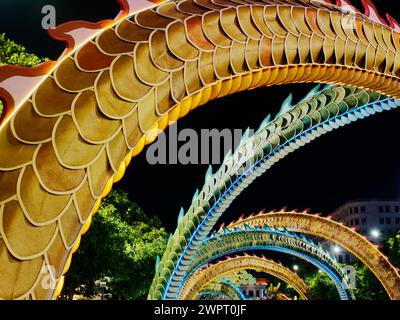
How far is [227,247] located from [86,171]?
15755mm

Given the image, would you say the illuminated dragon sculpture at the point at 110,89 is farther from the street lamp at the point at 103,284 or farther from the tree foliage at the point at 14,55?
the street lamp at the point at 103,284

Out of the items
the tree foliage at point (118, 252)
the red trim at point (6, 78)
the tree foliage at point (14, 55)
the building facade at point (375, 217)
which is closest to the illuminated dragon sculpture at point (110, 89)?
the red trim at point (6, 78)

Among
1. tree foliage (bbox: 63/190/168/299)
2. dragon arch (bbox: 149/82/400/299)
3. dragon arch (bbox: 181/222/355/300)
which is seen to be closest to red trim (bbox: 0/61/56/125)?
dragon arch (bbox: 149/82/400/299)

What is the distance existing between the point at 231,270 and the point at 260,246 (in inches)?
153

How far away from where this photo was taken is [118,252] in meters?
19.2

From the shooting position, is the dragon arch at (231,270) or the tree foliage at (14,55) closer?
the tree foliage at (14,55)

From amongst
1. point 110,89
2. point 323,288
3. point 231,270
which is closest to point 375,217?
point 323,288

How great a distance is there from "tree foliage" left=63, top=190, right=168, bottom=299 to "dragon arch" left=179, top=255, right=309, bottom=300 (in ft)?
9.86

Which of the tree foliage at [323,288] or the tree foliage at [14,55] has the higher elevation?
the tree foliage at [323,288]

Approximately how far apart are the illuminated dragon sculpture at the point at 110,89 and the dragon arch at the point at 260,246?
12.8 m

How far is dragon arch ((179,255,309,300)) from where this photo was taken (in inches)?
848

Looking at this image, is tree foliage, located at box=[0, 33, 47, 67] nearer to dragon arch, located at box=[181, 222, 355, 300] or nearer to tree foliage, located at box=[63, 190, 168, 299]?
tree foliage, located at box=[63, 190, 168, 299]

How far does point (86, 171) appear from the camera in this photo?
3336 millimetres

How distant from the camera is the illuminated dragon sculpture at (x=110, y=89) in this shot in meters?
3.10
